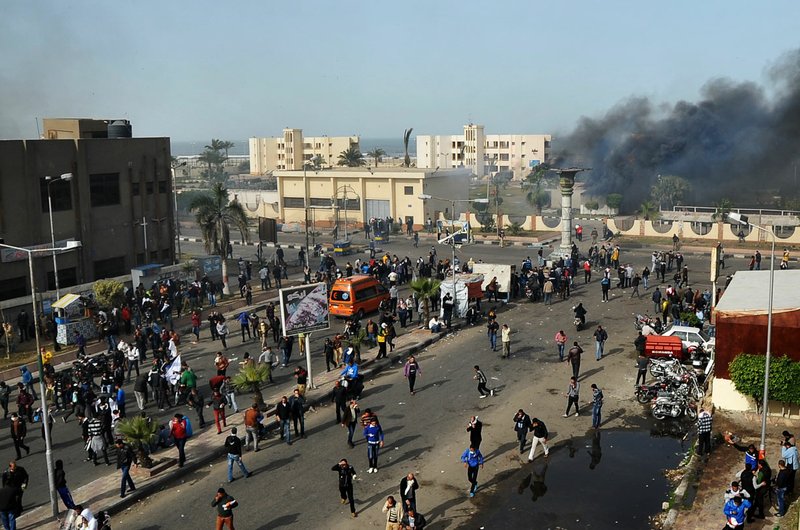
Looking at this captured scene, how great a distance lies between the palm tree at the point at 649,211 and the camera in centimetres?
6809

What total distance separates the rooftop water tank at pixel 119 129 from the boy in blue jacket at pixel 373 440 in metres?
30.6

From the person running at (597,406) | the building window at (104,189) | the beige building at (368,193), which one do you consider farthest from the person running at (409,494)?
the beige building at (368,193)

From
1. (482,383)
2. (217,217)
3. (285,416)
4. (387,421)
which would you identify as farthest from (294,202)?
(285,416)

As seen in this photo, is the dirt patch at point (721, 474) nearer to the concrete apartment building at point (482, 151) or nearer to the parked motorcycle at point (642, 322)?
the parked motorcycle at point (642, 322)

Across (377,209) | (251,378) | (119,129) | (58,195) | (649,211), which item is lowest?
(251,378)

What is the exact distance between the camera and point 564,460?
17.9 m

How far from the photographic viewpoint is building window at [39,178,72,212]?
34.8m

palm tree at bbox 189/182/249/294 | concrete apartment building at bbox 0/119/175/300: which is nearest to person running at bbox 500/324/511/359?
palm tree at bbox 189/182/249/294

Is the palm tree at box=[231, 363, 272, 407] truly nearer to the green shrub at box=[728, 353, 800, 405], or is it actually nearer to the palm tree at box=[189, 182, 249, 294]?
the green shrub at box=[728, 353, 800, 405]

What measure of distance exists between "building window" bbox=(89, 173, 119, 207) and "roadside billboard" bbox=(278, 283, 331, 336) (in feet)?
63.1

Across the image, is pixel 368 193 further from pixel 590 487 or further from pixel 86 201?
pixel 590 487

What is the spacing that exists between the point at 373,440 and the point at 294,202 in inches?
2253

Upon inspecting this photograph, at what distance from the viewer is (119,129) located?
4169 centimetres

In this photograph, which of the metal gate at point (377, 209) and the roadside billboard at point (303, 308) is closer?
the roadside billboard at point (303, 308)
